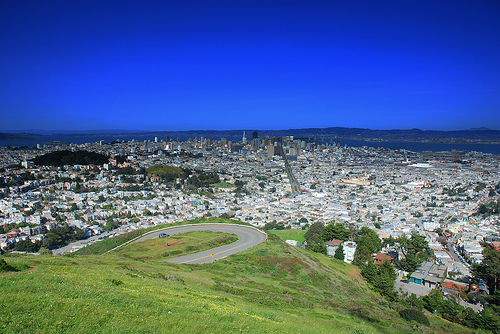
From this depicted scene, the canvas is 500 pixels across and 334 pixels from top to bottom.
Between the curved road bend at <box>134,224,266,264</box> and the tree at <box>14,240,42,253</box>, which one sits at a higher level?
the curved road bend at <box>134,224,266,264</box>

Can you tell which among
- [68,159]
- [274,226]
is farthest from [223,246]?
[68,159]

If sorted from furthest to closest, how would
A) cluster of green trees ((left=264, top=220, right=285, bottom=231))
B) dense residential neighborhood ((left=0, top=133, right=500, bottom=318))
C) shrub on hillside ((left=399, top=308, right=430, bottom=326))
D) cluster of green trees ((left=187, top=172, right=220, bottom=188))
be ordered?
cluster of green trees ((left=187, top=172, right=220, bottom=188))
cluster of green trees ((left=264, top=220, right=285, bottom=231))
dense residential neighborhood ((left=0, top=133, right=500, bottom=318))
shrub on hillside ((left=399, top=308, right=430, bottom=326))

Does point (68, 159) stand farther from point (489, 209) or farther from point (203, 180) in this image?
point (489, 209)

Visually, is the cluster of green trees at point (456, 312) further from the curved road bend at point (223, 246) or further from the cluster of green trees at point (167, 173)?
the cluster of green trees at point (167, 173)

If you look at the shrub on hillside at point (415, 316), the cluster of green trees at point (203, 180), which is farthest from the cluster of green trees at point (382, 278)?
the cluster of green trees at point (203, 180)

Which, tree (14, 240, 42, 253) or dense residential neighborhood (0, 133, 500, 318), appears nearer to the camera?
tree (14, 240, 42, 253)

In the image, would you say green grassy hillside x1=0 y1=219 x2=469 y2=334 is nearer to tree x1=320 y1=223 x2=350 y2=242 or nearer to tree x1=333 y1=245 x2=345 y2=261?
tree x1=333 y1=245 x2=345 y2=261

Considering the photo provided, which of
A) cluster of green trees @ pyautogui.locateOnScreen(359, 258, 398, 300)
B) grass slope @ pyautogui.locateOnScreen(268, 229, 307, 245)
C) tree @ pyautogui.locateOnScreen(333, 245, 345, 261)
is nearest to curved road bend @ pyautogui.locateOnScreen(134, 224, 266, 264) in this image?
tree @ pyautogui.locateOnScreen(333, 245, 345, 261)
